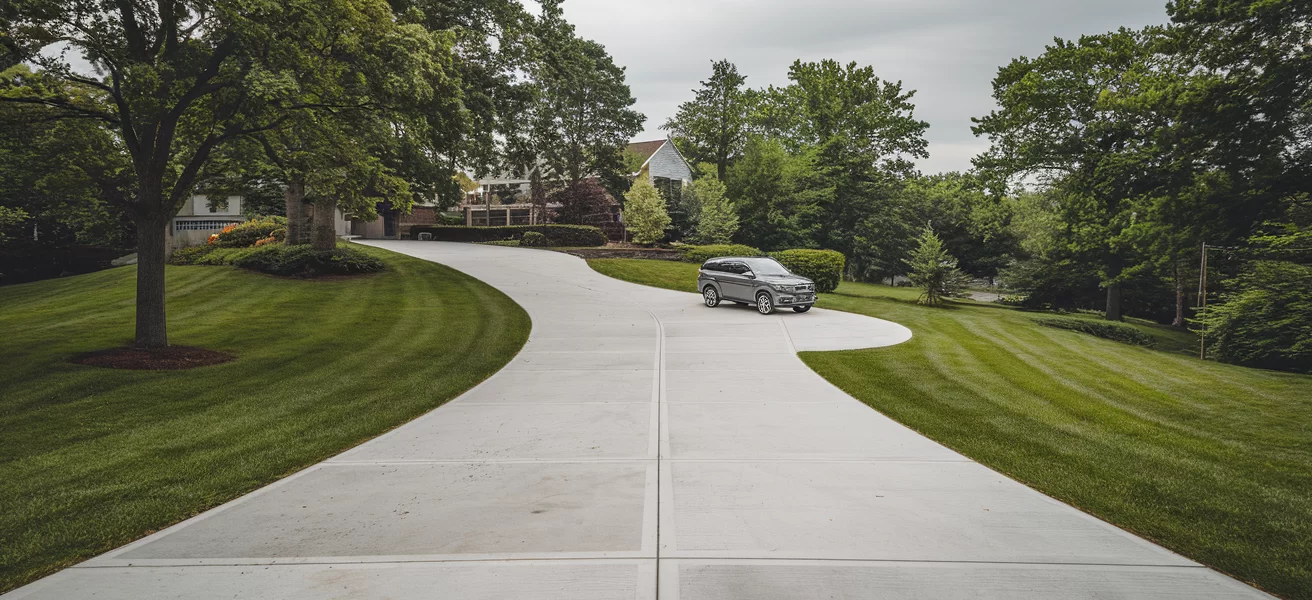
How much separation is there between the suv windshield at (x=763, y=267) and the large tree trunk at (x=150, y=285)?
13.8 metres

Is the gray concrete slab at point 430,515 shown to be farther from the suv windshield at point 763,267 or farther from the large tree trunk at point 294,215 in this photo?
the large tree trunk at point 294,215

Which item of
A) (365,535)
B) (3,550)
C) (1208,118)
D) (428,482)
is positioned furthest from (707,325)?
(1208,118)

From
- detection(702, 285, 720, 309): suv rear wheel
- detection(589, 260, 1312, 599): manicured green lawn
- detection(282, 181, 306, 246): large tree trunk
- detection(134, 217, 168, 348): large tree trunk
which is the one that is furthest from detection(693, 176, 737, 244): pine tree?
detection(134, 217, 168, 348): large tree trunk

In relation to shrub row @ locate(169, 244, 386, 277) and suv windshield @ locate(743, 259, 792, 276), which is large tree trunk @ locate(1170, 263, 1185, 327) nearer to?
suv windshield @ locate(743, 259, 792, 276)

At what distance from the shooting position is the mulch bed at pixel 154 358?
10609 millimetres

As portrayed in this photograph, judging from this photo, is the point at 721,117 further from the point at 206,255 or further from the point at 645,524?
the point at 645,524

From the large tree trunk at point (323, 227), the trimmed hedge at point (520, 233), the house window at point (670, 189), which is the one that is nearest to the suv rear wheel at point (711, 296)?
the large tree trunk at point (323, 227)

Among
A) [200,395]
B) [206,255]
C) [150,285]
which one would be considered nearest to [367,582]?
[200,395]

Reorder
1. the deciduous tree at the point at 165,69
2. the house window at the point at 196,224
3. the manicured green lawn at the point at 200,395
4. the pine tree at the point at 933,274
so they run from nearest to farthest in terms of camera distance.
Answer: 1. the manicured green lawn at the point at 200,395
2. the deciduous tree at the point at 165,69
3. the pine tree at the point at 933,274
4. the house window at the point at 196,224

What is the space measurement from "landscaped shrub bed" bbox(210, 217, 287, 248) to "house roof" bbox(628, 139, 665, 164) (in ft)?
87.8

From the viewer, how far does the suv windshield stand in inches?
734

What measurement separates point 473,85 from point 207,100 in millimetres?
11954

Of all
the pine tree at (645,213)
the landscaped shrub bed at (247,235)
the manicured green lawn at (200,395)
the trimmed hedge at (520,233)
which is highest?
the pine tree at (645,213)

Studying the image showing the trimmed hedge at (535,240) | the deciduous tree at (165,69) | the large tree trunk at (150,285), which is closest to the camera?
the deciduous tree at (165,69)
